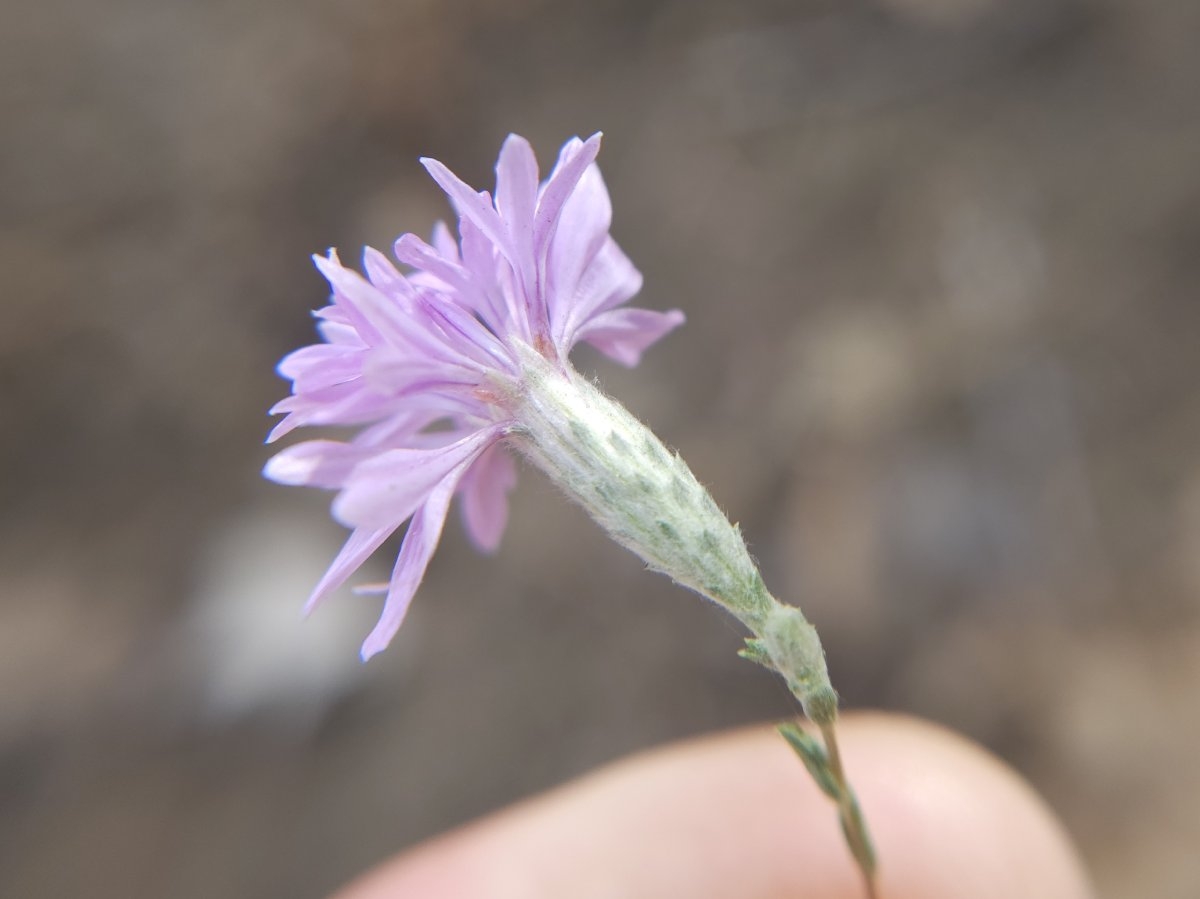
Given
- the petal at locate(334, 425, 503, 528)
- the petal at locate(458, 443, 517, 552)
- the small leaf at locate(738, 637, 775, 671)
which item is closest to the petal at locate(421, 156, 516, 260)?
the petal at locate(334, 425, 503, 528)

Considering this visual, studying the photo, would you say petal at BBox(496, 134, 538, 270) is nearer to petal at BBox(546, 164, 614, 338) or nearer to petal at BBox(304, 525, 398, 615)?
petal at BBox(546, 164, 614, 338)

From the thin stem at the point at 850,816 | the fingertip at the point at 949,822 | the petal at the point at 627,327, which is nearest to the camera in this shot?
the thin stem at the point at 850,816

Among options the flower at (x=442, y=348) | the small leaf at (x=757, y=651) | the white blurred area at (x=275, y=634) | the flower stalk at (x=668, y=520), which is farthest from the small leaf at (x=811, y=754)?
the white blurred area at (x=275, y=634)

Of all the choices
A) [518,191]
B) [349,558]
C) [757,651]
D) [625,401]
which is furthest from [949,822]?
[625,401]

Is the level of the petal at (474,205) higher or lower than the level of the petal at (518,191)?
lower

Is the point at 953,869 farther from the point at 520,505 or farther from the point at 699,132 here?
the point at 699,132

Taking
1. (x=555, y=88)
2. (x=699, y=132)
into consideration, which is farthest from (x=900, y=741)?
(x=555, y=88)

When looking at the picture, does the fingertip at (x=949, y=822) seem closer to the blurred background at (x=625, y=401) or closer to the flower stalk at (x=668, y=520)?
the flower stalk at (x=668, y=520)

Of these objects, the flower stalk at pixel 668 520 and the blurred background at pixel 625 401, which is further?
the blurred background at pixel 625 401
